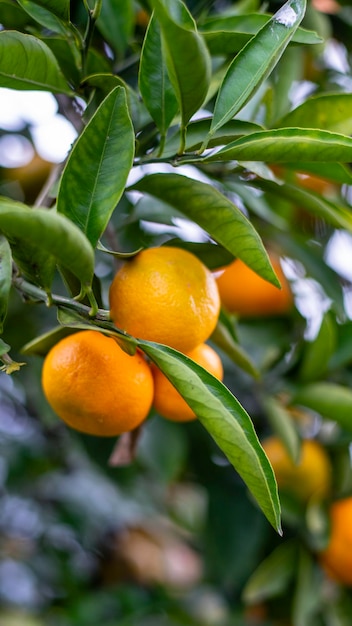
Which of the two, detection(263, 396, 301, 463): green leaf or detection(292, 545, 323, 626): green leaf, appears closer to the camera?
detection(263, 396, 301, 463): green leaf

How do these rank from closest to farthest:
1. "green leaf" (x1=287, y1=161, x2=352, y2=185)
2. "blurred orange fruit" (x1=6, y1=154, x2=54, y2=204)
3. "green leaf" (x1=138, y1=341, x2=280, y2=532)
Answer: "green leaf" (x1=138, y1=341, x2=280, y2=532) < "green leaf" (x1=287, y1=161, x2=352, y2=185) < "blurred orange fruit" (x1=6, y1=154, x2=54, y2=204)

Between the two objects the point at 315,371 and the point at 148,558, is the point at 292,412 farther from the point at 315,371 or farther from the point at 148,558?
the point at 148,558

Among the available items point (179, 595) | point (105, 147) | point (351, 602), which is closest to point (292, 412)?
point (351, 602)

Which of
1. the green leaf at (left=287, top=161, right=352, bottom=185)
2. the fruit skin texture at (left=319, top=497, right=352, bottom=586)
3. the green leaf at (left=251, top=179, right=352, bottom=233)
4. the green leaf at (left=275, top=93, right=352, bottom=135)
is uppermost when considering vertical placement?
the green leaf at (left=275, top=93, right=352, bottom=135)

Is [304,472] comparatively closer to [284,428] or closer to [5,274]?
[284,428]

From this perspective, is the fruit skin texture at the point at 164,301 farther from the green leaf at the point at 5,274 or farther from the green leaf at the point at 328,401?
the green leaf at the point at 328,401

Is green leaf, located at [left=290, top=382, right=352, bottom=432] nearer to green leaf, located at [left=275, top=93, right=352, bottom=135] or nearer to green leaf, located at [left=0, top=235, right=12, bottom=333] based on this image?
green leaf, located at [left=275, top=93, right=352, bottom=135]

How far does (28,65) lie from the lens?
80cm

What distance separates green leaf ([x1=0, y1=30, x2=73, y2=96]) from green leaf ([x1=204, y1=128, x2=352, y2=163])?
0.24m

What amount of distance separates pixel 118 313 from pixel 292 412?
0.97m

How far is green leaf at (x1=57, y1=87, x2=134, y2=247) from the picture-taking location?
28.5 inches

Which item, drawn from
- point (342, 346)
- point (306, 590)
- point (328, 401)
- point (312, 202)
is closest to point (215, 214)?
point (312, 202)

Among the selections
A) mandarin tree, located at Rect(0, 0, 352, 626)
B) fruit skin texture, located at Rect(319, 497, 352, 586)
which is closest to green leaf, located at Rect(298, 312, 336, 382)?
mandarin tree, located at Rect(0, 0, 352, 626)

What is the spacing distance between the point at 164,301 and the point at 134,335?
0.05 metres
